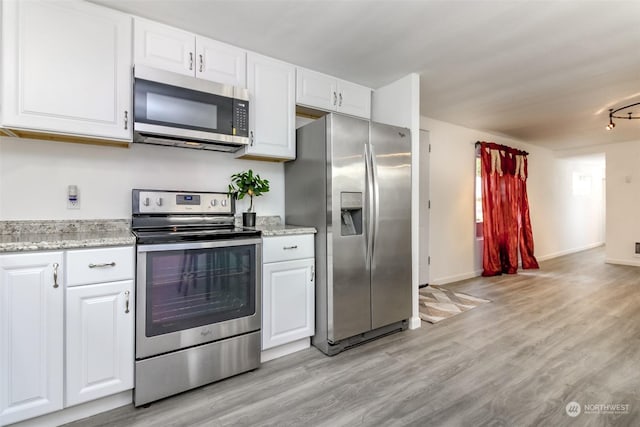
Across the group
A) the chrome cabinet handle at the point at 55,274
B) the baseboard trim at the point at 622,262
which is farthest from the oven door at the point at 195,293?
the baseboard trim at the point at 622,262

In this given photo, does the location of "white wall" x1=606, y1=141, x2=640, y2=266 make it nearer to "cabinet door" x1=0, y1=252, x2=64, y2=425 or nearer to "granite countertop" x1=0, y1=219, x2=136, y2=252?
"granite countertop" x1=0, y1=219, x2=136, y2=252

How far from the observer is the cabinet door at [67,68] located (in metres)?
1.66

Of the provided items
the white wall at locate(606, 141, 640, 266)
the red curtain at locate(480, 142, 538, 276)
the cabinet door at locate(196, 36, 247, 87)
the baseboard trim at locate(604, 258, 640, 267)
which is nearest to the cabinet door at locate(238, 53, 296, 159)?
the cabinet door at locate(196, 36, 247, 87)

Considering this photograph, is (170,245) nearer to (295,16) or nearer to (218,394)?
(218,394)

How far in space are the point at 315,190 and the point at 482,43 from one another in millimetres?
1688

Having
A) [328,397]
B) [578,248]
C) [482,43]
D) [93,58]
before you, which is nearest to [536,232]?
[578,248]

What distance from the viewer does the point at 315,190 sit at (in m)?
2.49

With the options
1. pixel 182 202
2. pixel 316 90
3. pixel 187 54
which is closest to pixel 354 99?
pixel 316 90

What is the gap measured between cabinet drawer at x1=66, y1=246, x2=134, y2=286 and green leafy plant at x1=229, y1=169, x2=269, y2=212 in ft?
3.15

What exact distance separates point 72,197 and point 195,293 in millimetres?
1055

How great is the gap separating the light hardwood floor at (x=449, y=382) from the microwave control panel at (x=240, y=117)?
1.73 metres

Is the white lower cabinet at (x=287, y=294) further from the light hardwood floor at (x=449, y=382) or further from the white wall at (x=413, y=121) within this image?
the white wall at (x=413, y=121)

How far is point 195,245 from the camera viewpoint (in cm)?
190

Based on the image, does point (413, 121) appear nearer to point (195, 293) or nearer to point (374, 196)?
point (374, 196)
